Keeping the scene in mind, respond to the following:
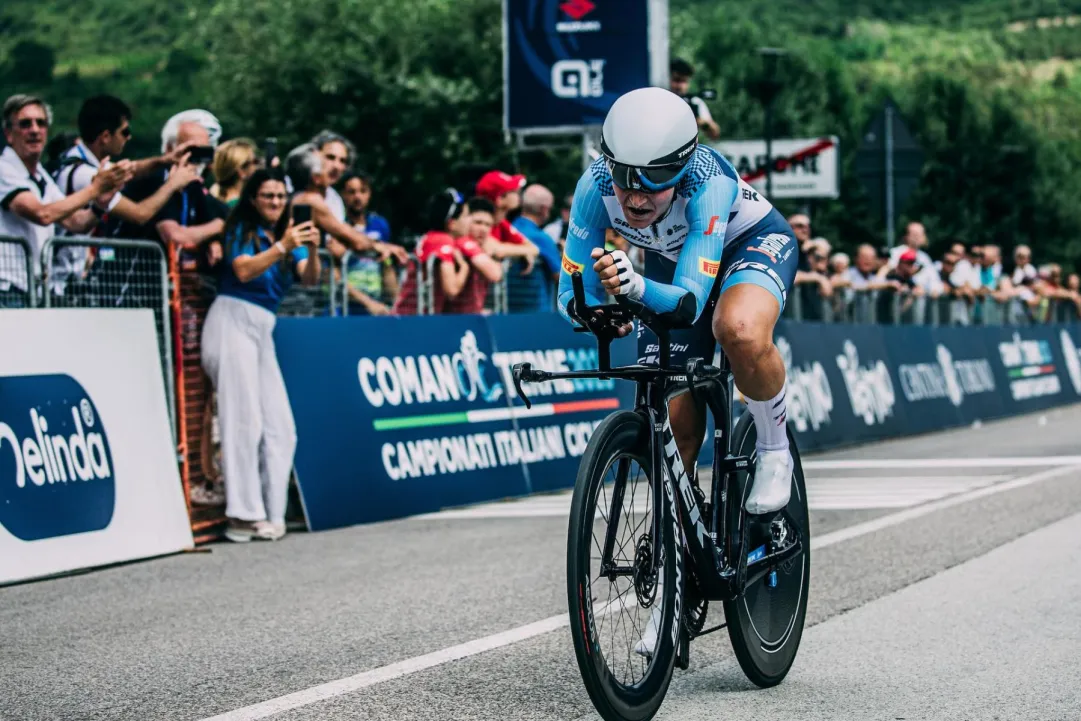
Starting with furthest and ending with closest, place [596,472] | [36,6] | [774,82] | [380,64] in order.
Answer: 1. [36,6]
2. [380,64]
3. [774,82]
4. [596,472]

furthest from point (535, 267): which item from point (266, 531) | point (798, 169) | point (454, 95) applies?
point (454, 95)

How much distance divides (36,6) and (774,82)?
105m

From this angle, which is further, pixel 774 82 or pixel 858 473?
pixel 774 82

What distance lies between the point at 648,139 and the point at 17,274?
5242 mm

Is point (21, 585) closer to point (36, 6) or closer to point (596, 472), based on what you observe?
point (596, 472)

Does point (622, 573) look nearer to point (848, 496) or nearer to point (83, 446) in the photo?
point (83, 446)

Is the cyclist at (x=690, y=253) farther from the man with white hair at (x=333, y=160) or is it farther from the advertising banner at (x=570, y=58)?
the advertising banner at (x=570, y=58)

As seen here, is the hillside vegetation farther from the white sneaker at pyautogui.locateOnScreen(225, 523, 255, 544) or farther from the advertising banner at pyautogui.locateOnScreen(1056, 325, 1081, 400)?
the white sneaker at pyautogui.locateOnScreen(225, 523, 255, 544)

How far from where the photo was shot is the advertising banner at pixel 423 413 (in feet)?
36.4

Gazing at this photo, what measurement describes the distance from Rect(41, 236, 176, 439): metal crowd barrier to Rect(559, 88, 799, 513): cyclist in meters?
4.81

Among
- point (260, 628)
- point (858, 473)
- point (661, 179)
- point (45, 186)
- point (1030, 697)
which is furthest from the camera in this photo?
point (858, 473)

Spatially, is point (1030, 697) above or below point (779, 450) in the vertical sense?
below

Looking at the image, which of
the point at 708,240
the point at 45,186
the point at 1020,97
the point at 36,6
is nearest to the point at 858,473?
the point at 45,186

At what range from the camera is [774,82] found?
27.8 meters
